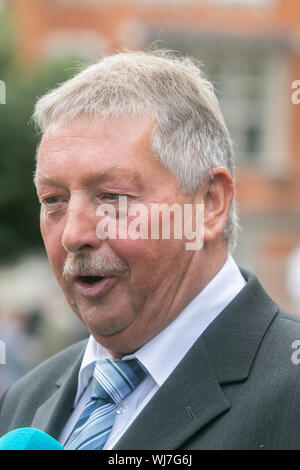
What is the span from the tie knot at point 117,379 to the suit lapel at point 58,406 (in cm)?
15

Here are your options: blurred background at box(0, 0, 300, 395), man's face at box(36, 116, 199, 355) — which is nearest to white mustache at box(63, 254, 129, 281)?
man's face at box(36, 116, 199, 355)

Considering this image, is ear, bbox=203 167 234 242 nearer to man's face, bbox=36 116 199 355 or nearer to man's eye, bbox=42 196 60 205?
man's face, bbox=36 116 199 355

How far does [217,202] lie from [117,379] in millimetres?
522

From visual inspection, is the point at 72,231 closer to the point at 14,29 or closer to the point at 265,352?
the point at 265,352

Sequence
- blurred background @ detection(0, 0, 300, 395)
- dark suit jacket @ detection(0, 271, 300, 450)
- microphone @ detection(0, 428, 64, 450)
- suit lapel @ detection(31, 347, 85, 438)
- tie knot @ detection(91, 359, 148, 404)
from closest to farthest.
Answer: microphone @ detection(0, 428, 64, 450) → dark suit jacket @ detection(0, 271, 300, 450) → tie knot @ detection(91, 359, 148, 404) → suit lapel @ detection(31, 347, 85, 438) → blurred background @ detection(0, 0, 300, 395)

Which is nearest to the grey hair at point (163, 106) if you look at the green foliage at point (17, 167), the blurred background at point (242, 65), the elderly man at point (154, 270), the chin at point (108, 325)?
the elderly man at point (154, 270)

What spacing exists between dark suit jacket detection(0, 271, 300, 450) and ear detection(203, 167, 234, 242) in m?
0.17

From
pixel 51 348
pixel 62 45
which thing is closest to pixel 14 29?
pixel 62 45

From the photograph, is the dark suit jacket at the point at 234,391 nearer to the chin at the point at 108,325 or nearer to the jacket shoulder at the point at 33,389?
the chin at the point at 108,325

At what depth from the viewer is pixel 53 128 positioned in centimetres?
236

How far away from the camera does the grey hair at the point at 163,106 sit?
7.49ft

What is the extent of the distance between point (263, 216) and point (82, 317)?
63.2 ft

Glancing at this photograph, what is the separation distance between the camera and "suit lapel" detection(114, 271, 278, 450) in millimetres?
2129

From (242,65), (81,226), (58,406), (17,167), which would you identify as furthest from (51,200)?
(242,65)
